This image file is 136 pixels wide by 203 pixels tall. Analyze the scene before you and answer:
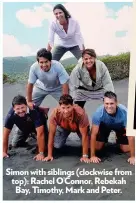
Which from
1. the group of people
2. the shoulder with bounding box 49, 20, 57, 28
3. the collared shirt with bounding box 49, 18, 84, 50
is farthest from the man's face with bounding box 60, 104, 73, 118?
the shoulder with bounding box 49, 20, 57, 28

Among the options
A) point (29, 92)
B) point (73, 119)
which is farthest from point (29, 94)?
point (73, 119)

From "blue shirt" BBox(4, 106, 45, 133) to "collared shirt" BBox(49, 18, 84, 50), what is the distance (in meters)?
0.67

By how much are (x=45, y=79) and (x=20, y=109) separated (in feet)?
1.21

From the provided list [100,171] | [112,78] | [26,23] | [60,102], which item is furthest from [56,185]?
[26,23]

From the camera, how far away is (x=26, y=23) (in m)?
4.47

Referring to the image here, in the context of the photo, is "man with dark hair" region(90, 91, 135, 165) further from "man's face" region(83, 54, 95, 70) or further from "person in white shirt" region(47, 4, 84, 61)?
"person in white shirt" region(47, 4, 84, 61)

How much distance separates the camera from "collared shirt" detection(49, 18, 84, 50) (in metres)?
4.46

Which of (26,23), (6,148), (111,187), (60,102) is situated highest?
(26,23)

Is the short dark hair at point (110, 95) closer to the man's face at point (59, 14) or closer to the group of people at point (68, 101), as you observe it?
the group of people at point (68, 101)

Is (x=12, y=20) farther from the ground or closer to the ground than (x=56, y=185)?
farther from the ground

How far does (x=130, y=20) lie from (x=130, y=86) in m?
0.60

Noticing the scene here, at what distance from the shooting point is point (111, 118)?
4.59m

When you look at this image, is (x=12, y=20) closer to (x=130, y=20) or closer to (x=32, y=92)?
(x=32, y=92)

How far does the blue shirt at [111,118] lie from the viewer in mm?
4547
